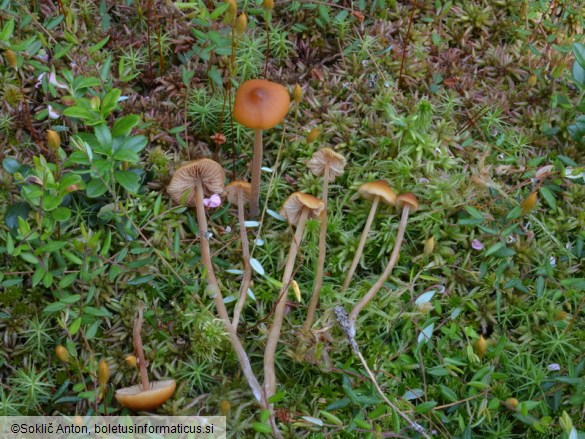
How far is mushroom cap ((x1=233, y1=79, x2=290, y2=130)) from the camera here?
9.10 ft

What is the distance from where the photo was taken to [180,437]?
8.75 ft

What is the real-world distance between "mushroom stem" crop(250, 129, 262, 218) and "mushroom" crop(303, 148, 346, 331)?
1.06 feet

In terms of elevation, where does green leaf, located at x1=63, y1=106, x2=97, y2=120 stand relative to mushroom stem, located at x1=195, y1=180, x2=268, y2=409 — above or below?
above

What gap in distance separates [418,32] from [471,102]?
579 millimetres

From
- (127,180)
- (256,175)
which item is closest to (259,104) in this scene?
(256,175)

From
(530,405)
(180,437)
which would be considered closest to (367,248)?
(530,405)

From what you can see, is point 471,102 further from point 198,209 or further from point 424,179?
point 198,209

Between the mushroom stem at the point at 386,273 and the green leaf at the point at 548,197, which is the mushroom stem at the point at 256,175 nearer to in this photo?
the mushroom stem at the point at 386,273

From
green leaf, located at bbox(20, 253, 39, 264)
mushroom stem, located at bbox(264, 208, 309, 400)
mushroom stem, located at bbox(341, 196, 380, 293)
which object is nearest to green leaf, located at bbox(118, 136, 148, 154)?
green leaf, located at bbox(20, 253, 39, 264)

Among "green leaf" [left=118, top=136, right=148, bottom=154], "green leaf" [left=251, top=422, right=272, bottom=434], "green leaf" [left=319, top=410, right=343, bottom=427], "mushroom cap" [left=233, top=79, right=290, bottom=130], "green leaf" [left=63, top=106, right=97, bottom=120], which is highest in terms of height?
"mushroom cap" [left=233, top=79, right=290, bottom=130]

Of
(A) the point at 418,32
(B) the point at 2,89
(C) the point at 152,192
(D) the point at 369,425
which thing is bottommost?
(D) the point at 369,425

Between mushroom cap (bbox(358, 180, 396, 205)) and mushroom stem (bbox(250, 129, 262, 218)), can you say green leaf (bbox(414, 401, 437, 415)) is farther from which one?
mushroom stem (bbox(250, 129, 262, 218))

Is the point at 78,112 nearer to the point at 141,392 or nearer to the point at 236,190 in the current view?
the point at 236,190

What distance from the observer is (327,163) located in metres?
3.18
